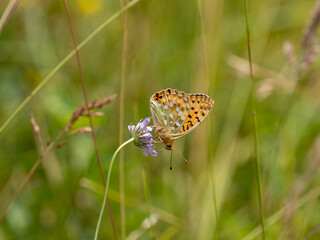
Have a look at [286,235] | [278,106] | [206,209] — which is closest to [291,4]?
[278,106]

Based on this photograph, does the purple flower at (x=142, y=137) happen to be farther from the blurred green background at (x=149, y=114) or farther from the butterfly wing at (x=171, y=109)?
the blurred green background at (x=149, y=114)

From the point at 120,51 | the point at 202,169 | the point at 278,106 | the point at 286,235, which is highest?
the point at 120,51

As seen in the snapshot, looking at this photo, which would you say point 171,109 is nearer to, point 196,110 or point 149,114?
point 196,110

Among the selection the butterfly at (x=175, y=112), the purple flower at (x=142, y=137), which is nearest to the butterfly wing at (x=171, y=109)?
the butterfly at (x=175, y=112)

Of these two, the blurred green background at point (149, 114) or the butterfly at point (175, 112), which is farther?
the blurred green background at point (149, 114)

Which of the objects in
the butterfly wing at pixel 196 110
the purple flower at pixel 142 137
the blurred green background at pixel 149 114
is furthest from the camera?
the blurred green background at pixel 149 114

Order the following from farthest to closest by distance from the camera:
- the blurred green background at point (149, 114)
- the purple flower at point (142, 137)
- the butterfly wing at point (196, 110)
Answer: the blurred green background at point (149, 114) → the butterfly wing at point (196, 110) → the purple flower at point (142, 137)

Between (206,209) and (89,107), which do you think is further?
(206,209)

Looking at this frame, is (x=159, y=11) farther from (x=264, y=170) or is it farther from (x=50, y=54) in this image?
(x=264, y=170)

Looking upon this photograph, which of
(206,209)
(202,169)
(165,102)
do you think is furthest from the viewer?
(202,169)

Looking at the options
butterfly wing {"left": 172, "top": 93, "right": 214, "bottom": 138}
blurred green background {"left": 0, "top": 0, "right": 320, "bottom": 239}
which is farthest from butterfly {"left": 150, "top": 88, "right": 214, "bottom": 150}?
blurred green background {"left": 0, "top": 0, "right": 320, "bottom": 239}
